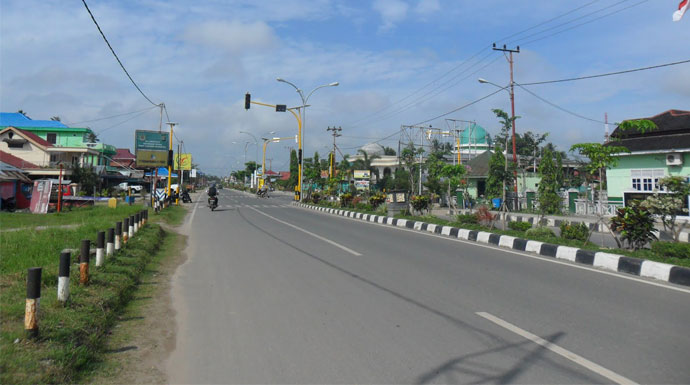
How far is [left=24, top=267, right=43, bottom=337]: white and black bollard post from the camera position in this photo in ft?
13.2

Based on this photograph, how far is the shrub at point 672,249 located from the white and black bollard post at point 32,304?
9796 millimetres

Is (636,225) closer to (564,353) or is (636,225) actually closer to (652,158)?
(564,353)

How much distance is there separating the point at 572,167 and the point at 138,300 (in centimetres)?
4740

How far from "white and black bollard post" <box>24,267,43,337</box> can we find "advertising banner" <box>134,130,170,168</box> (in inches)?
1322

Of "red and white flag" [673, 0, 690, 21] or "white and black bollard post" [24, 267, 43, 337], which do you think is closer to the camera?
"white and black bollard post" [24, 267, 43, 337]

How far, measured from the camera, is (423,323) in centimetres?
512

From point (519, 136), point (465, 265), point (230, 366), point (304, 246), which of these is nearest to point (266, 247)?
point (304, 246)

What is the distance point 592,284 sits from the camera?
7160mm

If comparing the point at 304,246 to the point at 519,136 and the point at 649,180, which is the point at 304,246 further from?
the point at 519,136

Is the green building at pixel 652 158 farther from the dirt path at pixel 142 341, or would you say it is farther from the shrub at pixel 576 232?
the dirt path at pixel 142 341

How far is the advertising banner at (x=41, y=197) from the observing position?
22.9 m

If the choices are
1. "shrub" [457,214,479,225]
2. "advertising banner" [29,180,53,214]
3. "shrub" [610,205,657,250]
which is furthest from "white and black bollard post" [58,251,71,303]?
"advertising banner" [29,180,53,214]

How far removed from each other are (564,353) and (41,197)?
24904mm

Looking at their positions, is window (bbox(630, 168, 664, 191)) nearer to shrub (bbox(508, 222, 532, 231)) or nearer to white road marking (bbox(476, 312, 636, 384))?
shrub (bbox(508, 222, 532, 231))
